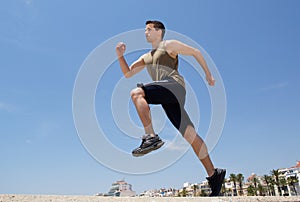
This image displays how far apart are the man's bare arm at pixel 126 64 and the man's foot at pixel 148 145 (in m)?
1.44

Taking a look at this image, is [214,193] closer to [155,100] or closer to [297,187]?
[155,100]

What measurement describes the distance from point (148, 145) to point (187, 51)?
1718 millimetres

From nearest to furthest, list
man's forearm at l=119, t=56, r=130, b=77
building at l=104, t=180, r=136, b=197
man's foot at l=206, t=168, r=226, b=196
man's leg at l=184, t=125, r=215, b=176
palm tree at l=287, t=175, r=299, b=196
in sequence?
man's leg at l=184, t=125, r=215, b=176, man's foot at l=206, t=168, r=226, b=196, man's forearm at l=119, t=56, r=130, b=77, building at l=104, t=180, r=136, b=197, palm tree at l=287, t=175, r=299, b=196

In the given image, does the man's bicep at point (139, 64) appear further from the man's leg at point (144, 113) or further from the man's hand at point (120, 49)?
the man's leg at point (144, 113)

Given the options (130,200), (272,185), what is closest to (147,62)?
(130,200)

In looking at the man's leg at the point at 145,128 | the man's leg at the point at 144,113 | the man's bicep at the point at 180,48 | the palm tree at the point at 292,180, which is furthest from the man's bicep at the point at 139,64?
the palm tree at the point at 292,180

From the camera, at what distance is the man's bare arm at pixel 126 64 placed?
13.9 ft

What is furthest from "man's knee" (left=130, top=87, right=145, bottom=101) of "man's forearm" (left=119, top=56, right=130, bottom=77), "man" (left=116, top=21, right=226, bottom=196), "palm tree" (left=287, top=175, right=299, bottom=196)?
"palm tree" (left=287, top=175, right=299, bottom=196)

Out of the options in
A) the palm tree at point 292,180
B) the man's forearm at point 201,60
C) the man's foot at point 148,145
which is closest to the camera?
the man's foot at point 148,145

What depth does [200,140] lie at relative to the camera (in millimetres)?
3934

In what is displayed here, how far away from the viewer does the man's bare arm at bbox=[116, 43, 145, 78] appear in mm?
4238

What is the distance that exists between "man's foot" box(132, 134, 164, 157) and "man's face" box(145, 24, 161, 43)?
Answer: 5.73 feet

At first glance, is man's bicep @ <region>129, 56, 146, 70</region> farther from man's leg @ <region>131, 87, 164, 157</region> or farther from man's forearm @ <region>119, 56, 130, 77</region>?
man's leg @ <region>131, 87, 164, 157</region>

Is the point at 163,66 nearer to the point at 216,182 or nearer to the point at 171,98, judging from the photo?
the point at 171,98
